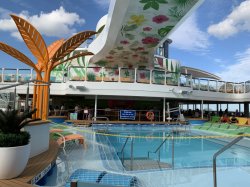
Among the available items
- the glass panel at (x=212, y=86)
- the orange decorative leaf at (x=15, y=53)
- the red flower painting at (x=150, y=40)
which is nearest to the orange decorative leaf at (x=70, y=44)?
the orange decorative leaf at (x=15, y=53)

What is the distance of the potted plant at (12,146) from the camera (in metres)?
3.32

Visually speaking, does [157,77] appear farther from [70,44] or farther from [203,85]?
[70,44]

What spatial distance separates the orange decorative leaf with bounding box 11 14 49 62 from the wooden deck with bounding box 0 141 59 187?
553 centimetres

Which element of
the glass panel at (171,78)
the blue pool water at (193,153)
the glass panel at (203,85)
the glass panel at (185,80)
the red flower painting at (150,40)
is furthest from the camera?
the glass panel at (203,85)

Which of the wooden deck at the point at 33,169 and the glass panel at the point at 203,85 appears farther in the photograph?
the glass panel at the point at 203,85

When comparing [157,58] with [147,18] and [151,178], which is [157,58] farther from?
[151,178]

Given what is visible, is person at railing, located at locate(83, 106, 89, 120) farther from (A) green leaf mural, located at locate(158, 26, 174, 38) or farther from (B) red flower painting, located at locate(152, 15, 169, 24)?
(B) red flower painting, located at locate(152, 15, 169, 24)

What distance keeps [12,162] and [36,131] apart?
1629 millimetres

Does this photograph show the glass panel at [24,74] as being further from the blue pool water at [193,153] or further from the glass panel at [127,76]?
the blue pool water at [193,153]

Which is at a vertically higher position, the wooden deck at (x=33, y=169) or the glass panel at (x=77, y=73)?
the glass panel at (x=77, y=73)

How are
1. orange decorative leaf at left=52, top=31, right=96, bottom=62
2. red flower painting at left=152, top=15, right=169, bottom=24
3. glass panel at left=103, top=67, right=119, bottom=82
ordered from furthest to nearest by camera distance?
glass panel at left=103, top=67, right=119, bottom=82, red flower painting at left=152, top=15, right=169, bottom=24, orange decorative leaf at left=52, top=31, right=96, bottom=62

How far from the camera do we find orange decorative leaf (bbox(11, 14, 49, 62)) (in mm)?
9875

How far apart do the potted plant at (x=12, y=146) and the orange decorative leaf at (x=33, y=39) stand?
6.73 meters

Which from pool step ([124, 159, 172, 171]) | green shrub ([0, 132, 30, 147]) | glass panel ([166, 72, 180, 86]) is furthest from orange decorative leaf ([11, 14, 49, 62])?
glass panel ([166, 72, 180, 86])
